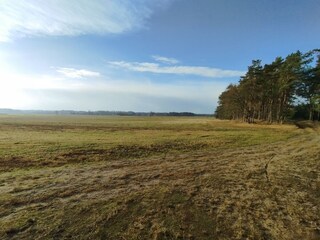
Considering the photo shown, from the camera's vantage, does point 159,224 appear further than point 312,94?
No

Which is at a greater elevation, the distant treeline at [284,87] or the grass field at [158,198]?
the distant treeline at [284,87]

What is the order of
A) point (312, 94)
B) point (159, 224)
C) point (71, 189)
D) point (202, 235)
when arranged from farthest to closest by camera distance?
point (312, 94) < point (71, 189) < point (159, 224) < point (202, 235)

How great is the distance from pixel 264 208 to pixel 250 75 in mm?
54925

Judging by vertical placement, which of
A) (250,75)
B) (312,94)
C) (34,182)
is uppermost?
(250,75)

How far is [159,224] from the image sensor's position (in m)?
Result: 5.88

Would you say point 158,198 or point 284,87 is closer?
point 158,198

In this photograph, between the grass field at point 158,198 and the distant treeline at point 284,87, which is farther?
the distant treeline at point 284,87

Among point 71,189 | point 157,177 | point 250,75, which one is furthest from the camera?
point 250,75

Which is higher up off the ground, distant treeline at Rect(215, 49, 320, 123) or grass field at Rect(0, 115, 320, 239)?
distant treeline at Rect(215, 49, 320, 123)

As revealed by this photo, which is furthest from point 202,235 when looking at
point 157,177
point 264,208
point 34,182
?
point 34,182

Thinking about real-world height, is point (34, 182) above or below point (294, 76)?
below

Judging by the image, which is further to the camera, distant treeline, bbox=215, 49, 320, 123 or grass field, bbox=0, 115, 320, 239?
distant treeline, bbox=215, 49, 320, 123

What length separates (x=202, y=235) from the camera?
542 centimetres

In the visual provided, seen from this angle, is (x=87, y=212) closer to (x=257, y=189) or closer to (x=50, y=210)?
(x=50, y=210)
